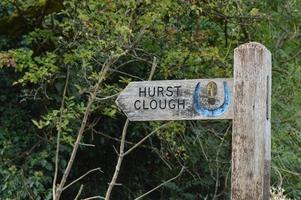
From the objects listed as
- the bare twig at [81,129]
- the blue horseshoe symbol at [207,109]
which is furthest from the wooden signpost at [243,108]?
the bare twig at [81,129]

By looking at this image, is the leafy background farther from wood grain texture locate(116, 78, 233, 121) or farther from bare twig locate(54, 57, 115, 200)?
wood grain texture locate(116, 78, 233, 121)

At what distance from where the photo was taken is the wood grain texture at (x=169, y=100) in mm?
3664

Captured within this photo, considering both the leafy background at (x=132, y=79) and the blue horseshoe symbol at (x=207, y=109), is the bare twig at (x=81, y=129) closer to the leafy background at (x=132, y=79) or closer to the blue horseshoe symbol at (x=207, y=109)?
the leafy background at (x=132, y=79)

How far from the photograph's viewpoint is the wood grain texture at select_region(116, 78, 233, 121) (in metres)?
3.66

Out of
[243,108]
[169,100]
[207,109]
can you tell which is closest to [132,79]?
[169,100]

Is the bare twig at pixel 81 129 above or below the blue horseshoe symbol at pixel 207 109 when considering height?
below

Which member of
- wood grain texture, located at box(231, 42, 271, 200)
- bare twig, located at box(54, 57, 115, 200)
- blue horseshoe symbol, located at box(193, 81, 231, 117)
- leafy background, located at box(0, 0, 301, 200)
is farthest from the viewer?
leafy background, located at box(0, 0, 301, 200)

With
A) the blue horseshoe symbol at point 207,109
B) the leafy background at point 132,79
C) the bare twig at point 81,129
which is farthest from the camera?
the leafy background at point 132,79

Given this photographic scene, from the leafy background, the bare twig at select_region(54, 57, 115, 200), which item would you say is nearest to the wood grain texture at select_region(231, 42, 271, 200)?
the bare twig at select_region(54, 57, 115, 200)

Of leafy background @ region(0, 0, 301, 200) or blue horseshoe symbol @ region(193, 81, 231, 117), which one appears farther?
leafy background @ region(0, 0, 301, 200)

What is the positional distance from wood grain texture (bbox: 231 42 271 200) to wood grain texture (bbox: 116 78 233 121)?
0.24 ft

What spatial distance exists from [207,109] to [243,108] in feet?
0.63

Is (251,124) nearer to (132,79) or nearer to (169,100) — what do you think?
(169,100)

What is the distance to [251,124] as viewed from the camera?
3557mm
